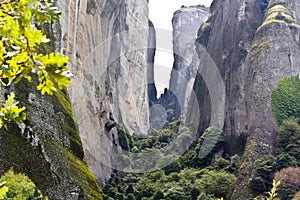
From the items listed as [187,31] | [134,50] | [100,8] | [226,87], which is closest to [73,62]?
[100,8]

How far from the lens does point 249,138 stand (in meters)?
34.2

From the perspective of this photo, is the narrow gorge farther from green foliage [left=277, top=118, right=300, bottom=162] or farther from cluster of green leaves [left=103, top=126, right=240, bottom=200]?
green foliage [left=277, top=118, right=300, bottom=162]

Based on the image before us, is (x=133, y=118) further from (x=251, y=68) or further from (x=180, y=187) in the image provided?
(x=180, y=187)

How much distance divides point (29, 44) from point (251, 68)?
38.5 m

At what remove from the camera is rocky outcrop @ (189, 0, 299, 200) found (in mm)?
33281

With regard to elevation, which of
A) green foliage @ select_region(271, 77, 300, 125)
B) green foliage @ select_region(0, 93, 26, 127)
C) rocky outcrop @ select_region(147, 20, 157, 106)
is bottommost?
rocky outcrop @ select_region(147, 20, 157, 106)

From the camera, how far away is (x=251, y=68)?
39.8 meters

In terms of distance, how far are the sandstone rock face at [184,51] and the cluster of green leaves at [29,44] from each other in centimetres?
8396

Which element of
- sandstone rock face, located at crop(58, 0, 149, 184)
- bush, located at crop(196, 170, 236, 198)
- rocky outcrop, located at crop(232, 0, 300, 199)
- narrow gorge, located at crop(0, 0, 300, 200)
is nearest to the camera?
narrow gorge, located at crop(0, 0, 300, 200)

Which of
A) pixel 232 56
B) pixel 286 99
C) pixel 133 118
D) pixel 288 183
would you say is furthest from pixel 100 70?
pixel 133 118

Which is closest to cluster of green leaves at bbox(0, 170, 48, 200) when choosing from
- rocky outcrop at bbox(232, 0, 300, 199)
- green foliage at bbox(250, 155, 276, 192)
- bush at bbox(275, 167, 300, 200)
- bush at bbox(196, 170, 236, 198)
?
bush at bbox(275, 167, 300, 200)

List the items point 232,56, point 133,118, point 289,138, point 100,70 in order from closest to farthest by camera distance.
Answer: point 289,138 < point 100,70 < point 232,56 < point 133,118

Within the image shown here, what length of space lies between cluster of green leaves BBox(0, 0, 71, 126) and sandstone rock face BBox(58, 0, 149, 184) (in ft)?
88.2

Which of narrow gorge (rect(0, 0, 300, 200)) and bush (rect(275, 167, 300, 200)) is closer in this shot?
narrow gorge (rect(0, 0, 300, 200))
